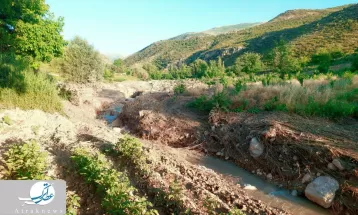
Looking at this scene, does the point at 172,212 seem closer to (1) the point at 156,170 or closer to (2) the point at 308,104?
(1) the point at 156,170

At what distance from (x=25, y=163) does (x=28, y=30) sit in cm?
689

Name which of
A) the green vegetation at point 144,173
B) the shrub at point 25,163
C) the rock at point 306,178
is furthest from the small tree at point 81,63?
the rock at point 306,178

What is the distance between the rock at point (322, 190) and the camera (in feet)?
14.9

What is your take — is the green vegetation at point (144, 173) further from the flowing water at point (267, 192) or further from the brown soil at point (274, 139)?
the brown soil at point (274, 139)

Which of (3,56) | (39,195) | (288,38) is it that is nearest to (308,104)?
(39,195)

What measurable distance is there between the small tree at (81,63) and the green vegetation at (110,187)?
43.7ft

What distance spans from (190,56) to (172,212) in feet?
229

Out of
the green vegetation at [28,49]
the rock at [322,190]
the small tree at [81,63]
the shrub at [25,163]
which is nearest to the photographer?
the shrub at [25,163]

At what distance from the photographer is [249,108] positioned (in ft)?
25.9

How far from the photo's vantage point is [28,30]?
30.3 feet

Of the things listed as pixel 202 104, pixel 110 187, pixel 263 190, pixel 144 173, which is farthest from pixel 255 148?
pixel 110 187

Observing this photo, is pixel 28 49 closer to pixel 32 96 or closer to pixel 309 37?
pixel 32 96

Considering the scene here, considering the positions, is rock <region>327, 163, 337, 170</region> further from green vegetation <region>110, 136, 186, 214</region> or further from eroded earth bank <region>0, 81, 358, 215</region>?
green vegetation <region>110, 136, 186, 214</region>

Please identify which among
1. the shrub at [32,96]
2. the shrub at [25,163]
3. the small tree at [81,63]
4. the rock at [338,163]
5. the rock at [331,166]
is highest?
the small tree at [81,63]
